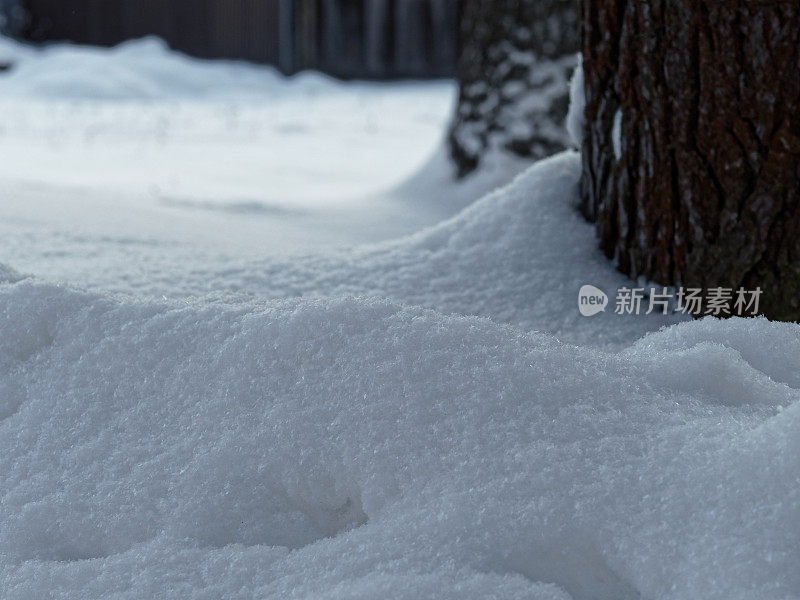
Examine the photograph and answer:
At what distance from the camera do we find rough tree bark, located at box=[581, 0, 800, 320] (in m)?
1.57

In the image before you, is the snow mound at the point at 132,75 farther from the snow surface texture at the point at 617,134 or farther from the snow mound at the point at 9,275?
the snow surface texture at the point at 617,134

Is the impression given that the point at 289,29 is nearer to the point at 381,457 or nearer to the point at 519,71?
the point at 519,71

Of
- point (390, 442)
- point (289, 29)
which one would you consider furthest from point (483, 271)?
point (289, 29)

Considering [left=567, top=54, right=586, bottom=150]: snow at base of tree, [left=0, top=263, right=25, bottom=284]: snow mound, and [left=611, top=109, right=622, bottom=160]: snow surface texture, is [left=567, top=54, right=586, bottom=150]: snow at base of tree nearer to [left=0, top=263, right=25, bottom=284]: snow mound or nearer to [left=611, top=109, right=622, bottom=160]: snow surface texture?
[left=611, top=109, right=622, bottom=160]: snow surface texture

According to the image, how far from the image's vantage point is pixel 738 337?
132 centimetres

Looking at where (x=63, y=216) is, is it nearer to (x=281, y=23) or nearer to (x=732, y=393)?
(x=732, y=393)

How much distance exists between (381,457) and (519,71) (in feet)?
9.68

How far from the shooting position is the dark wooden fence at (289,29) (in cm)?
1152

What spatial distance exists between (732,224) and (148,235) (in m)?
1.51

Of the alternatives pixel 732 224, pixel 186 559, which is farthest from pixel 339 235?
pixel 186 559

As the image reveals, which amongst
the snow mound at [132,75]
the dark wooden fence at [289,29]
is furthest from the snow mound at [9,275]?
the dark wooden fence at [289,29]

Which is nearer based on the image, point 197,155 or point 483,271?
point 483,271

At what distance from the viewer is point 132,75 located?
397 inches

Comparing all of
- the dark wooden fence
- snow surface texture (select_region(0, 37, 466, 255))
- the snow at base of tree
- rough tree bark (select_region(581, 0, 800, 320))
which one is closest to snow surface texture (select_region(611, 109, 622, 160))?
rough tree bark (select_region(581, 0, 800, 320))
